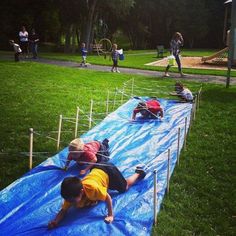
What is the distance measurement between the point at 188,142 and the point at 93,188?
11.7 feet

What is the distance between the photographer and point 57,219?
166 inches

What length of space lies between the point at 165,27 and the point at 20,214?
136 ft

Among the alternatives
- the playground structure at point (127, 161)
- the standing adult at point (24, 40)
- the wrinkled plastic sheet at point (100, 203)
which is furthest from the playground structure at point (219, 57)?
the wrinkled plastic sheet at point (100, 203)

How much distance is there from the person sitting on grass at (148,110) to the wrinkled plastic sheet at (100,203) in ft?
4.27

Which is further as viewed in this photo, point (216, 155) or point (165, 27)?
point (165, 27)

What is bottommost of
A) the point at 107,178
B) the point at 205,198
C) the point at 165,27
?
the point at 205,198

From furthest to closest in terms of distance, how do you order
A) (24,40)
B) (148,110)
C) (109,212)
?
(24,40), (148,110), (109,212)

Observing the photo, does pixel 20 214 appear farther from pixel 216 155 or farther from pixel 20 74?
pixel 20 74

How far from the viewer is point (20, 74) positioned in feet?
51.7

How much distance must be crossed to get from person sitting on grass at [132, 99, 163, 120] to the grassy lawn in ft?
3.12

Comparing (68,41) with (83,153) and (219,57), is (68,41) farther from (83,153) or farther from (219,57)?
(83,153)

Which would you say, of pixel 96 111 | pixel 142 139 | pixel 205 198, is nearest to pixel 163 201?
pixel 205 198

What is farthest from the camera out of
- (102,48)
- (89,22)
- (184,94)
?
(102,48)

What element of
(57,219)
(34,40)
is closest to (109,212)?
(57,219)
